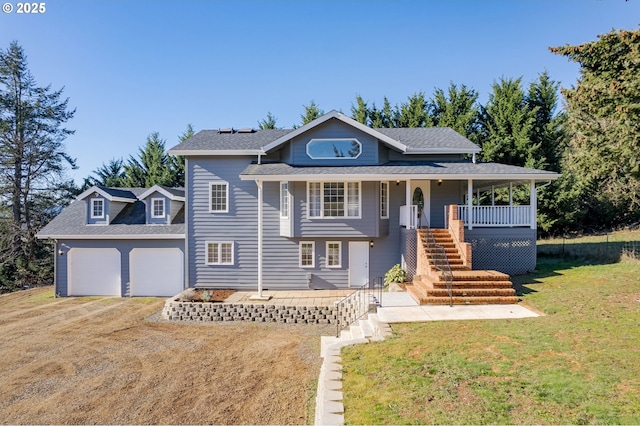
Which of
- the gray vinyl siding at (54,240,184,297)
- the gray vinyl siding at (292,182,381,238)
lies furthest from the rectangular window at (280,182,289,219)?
the gray vinyl siding at (54,240,184,297)

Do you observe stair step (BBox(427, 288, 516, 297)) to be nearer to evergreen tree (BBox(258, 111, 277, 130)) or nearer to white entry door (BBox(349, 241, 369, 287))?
white entry door (BBox(349, 241, 369, 287))

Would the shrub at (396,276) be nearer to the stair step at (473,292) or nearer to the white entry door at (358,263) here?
the white entry door at (358,263)

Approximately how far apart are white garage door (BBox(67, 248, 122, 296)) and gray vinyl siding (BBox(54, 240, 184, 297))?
0.18 m

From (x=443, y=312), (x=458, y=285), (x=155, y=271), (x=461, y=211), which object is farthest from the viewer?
(x=155, y=271)

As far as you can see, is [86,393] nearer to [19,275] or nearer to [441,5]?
[441,5]

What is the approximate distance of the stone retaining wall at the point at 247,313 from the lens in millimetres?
11883

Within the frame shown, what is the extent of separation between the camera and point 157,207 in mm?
16781

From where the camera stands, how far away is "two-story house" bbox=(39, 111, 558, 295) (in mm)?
13805

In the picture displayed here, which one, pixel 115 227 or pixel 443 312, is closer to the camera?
pixel 443 312

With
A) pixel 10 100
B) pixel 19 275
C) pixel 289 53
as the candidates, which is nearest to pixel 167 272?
pixel 289 53

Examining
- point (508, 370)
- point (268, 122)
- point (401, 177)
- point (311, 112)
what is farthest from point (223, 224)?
point (268, 122)

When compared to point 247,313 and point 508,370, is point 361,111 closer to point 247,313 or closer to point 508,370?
point 247,313

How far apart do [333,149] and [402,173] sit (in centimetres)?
360

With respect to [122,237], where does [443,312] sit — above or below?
below
